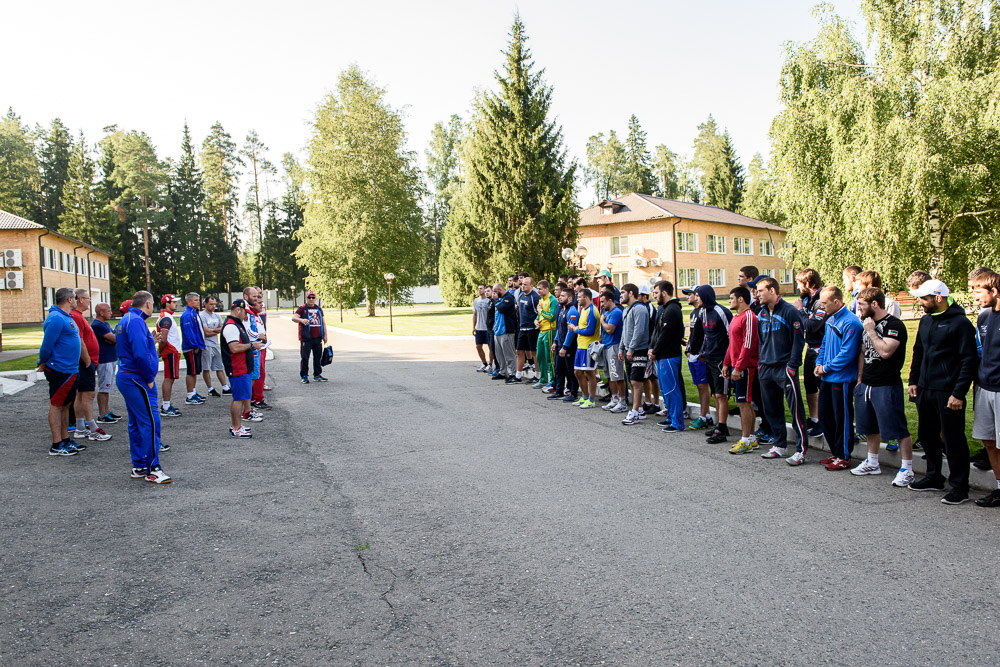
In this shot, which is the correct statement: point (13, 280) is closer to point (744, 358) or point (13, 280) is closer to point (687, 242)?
point (687, 242)

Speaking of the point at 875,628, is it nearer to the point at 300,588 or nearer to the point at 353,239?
the point at 300,588

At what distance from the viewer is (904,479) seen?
6137 millimetres

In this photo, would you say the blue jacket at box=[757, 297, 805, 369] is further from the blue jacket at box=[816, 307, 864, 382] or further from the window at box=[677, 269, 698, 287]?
the window at box=[677, 269, 698, 287]

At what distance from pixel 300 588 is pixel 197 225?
83.8 metres

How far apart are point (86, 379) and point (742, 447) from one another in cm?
813

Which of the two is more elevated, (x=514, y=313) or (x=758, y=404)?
(x=514, y=313)

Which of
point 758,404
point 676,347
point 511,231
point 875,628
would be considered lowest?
point 875,628

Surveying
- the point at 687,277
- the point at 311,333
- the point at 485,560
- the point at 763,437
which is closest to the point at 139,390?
the point at 485,560

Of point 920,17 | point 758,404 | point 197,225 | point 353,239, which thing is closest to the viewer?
point 758,404

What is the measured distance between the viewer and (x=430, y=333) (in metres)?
29.8

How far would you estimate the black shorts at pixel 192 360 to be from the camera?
1230 centimetres

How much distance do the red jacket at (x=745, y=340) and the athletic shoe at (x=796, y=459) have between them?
1071mm

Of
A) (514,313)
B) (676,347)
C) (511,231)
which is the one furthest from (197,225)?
(676,347)

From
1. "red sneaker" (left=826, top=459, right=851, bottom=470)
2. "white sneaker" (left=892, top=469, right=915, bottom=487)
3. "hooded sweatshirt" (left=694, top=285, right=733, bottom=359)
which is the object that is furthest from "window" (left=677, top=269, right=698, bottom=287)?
"white sneaker" (left=892, top=469, right=915, bottom=487)
